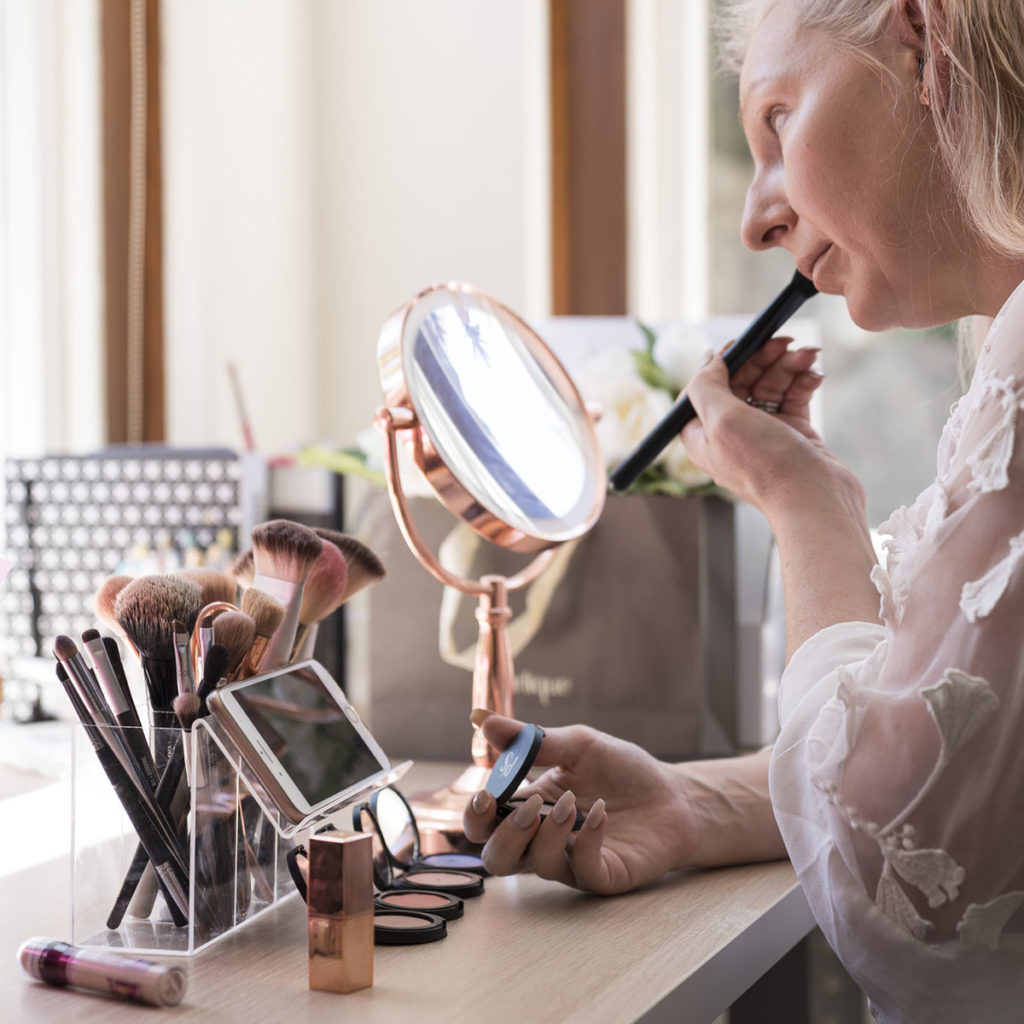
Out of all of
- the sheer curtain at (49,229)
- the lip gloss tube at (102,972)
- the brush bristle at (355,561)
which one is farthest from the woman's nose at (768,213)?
the sheer curtain at (49,229)

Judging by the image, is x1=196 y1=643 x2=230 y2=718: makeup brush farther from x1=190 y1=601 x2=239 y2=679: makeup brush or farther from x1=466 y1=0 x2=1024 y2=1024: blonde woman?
x1=466 y1=0 x2=1024 y2=1024: blonde woman

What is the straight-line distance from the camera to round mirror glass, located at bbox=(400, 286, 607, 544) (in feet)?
2.61

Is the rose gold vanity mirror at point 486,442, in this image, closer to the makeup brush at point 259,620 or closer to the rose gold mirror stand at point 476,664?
the rose gold mirror stand at point 476,664

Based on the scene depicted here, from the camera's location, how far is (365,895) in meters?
0.54

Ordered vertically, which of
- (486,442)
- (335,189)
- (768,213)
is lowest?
(486,442)

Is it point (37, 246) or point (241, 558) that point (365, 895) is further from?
point (37, 246)

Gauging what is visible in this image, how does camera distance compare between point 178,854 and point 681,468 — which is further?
point 681,468

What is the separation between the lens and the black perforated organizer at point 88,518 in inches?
47.4

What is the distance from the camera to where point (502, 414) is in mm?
851

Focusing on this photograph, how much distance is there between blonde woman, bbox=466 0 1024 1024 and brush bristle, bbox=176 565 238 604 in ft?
0.53

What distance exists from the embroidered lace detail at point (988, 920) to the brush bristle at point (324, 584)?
36cm

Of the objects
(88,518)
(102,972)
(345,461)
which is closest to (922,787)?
(102,972)

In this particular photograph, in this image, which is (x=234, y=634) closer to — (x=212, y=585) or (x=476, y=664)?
(x=212, y=585)

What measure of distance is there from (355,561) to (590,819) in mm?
195
